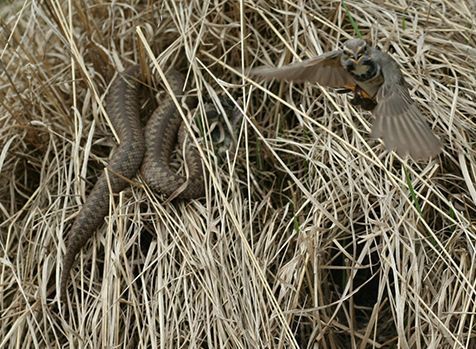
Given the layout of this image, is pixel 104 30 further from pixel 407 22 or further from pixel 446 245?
pixel 446 245

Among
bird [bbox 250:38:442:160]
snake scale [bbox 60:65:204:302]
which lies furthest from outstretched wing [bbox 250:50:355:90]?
snake scale [bbox 60:65:204:302]

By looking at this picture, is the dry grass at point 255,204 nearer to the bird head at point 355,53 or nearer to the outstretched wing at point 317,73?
the outstretched wing at point 317,73

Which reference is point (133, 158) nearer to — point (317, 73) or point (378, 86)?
point (317, 73)

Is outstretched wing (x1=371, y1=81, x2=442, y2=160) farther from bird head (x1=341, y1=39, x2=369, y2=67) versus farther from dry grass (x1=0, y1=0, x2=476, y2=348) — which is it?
dry grass (x1=0, y1=0, x2=476, y2=348)

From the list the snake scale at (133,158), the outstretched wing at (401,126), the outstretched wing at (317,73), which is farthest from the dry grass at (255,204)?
the outstretched wing at (401,126)

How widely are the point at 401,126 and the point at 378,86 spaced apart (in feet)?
1.31

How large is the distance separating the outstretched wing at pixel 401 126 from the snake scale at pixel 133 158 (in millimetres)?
1122

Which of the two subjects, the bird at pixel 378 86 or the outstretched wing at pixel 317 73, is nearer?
the bird at pixel 378 86

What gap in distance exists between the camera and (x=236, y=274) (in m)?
3.54

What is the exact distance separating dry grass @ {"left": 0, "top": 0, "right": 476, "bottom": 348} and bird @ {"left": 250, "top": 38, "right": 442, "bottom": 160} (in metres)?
0.28

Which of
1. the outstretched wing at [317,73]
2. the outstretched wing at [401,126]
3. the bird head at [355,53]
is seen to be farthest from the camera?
the outstretched wing at [317,73]

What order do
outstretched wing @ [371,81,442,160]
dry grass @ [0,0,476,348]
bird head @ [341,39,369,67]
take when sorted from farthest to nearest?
dry grass @ [0,0,476,348], bird head @ [341,39,369,67], outstretched wing @ [371,81,442,160]

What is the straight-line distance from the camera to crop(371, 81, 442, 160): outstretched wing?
8.82 feet

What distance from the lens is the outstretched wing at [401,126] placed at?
269cm
